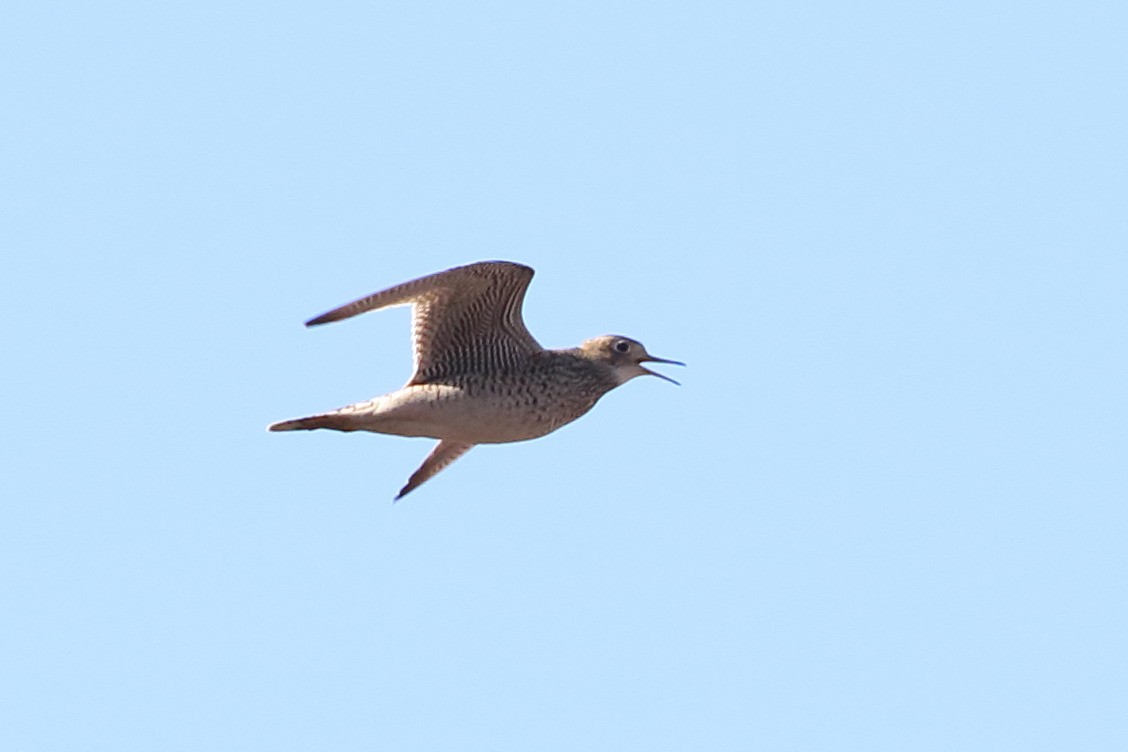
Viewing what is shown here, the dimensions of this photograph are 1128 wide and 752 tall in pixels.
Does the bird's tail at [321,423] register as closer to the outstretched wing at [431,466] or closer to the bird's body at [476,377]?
the bird's body at [476,377]

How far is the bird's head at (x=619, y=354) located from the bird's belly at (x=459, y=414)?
3.08 ft

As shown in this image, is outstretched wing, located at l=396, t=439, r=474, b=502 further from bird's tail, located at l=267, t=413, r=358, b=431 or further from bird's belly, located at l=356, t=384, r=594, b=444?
bird's tail, located at l=267, t=413, r=358, b=431

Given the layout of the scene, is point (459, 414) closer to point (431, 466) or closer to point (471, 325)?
point (471, 325)

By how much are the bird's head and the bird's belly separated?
3.08 ft

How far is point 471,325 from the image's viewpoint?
1897 cm

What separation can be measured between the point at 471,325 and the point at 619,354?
5.64 feet

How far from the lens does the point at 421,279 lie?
1794 cm

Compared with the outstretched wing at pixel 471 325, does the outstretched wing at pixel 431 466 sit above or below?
below

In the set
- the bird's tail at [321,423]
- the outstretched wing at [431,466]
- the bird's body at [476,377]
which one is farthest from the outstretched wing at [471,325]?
the outstretched wing at [431,466]

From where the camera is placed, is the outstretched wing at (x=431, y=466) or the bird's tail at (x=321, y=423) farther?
the outstretched wing at (x=431, y=466)

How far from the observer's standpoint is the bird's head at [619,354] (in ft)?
65.4

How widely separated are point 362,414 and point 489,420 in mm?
1078

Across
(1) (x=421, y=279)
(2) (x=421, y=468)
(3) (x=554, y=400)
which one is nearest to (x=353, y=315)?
(1) (x=421, y=279)

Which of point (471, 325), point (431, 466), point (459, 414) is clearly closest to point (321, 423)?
point (459, 414)
